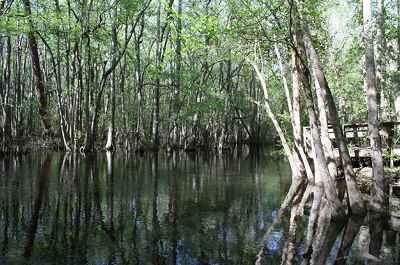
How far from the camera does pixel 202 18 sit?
40.2ft

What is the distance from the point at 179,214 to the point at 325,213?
2832 millimetres

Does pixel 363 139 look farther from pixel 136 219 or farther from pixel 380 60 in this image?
pixel 136 219

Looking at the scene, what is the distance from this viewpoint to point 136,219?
8.35 m

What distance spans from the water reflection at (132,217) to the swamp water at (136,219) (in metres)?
0.01

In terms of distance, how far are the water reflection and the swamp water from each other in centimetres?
1

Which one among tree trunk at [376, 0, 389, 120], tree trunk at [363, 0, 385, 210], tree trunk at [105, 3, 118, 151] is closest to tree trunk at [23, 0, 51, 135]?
tree trunk at [105, 3, 118, 151]

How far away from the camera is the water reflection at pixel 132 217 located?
618 cm

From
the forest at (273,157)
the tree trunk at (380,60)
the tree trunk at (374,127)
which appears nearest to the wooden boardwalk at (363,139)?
the forest at (273,157)

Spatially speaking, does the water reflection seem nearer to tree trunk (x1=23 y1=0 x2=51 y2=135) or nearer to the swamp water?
the swamp water

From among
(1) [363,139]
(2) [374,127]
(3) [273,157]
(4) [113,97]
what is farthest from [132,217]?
(4) [113,97]

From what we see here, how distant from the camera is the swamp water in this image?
616cm

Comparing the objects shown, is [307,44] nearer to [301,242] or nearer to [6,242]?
[301,242]

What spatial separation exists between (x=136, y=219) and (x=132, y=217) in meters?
0.18

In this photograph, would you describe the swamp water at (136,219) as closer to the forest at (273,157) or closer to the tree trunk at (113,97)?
the forest at (273,157)
